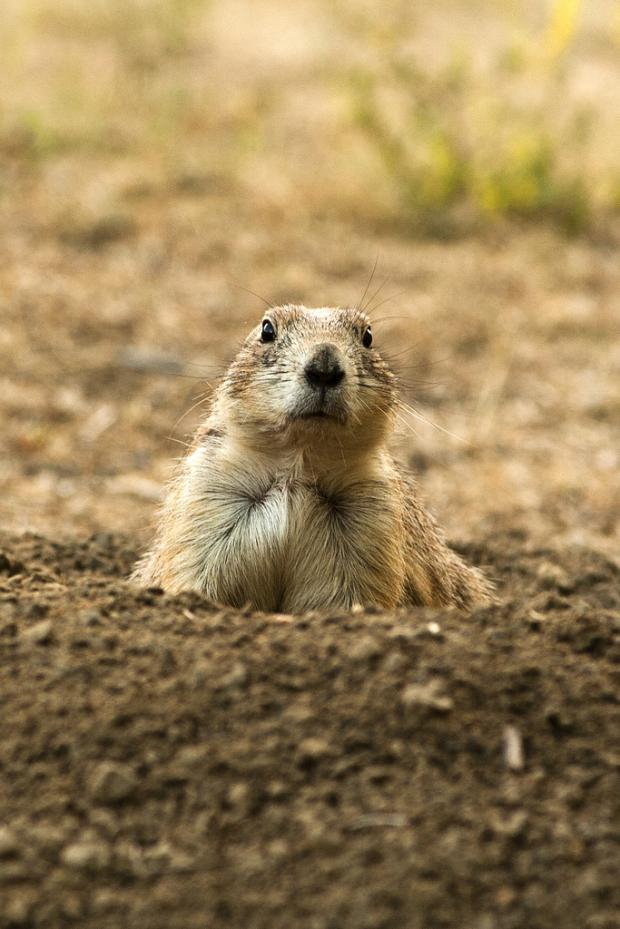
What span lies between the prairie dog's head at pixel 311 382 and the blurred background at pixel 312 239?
2065 mm

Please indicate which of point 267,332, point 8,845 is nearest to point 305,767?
point 8,845

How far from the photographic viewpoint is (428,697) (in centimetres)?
389

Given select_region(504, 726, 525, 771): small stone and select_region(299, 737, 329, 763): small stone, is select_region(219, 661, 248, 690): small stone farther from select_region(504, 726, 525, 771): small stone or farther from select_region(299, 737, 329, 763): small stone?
select_region(504, 726, 525, 771): small stone

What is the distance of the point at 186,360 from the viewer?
1051cm

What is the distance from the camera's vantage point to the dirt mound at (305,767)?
3.24 m

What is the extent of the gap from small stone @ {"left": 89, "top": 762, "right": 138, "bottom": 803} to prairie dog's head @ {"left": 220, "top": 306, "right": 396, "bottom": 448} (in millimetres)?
1948

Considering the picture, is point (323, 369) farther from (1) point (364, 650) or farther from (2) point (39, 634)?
(2) point (39, 634)

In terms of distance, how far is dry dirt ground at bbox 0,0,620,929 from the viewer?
10.9 feet

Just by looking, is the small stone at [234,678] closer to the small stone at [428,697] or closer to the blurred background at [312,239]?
the small stone at [428,697]

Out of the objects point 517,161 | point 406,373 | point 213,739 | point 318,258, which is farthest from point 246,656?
point 517,161

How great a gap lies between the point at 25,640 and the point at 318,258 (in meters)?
8.65

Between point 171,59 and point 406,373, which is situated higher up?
point 171,59

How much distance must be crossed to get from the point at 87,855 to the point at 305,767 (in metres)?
0.66

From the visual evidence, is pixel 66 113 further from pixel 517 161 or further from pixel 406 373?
pixel 406 373
